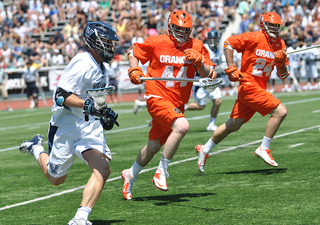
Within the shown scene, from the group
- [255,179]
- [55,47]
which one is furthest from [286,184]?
[55,47]

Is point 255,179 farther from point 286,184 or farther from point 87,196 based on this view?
point 87,196

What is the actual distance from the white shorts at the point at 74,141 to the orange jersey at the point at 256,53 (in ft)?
9.90

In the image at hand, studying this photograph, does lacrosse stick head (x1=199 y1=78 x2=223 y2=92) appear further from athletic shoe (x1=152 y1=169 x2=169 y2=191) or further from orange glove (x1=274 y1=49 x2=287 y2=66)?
orange glove (x1=274 y1=49 x2=287 y2=66)

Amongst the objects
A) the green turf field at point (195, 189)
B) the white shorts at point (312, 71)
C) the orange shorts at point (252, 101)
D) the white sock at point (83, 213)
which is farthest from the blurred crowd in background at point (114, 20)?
the white sock at point (83, 213)

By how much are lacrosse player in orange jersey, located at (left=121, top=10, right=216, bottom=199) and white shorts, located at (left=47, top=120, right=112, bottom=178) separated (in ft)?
3.72

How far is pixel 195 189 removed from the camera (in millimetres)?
6027

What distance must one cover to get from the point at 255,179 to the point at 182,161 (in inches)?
72.5

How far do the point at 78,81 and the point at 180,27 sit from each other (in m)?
1.78

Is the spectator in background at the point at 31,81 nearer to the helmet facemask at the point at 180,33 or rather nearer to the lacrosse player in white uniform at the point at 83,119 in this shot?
the helmet facemask at the point at 180,33

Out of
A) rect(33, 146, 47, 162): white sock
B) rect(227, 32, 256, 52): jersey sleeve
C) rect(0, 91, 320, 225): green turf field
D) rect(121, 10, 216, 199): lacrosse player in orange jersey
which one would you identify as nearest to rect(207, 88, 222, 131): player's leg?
rect(0, 91, 320, 225): green turf field

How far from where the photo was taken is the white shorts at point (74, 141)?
15.3ft

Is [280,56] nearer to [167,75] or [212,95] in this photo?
[167,75]

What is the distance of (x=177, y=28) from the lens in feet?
19.6

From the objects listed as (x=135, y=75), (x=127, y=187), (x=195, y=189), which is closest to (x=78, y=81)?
(x=135, y=75)
